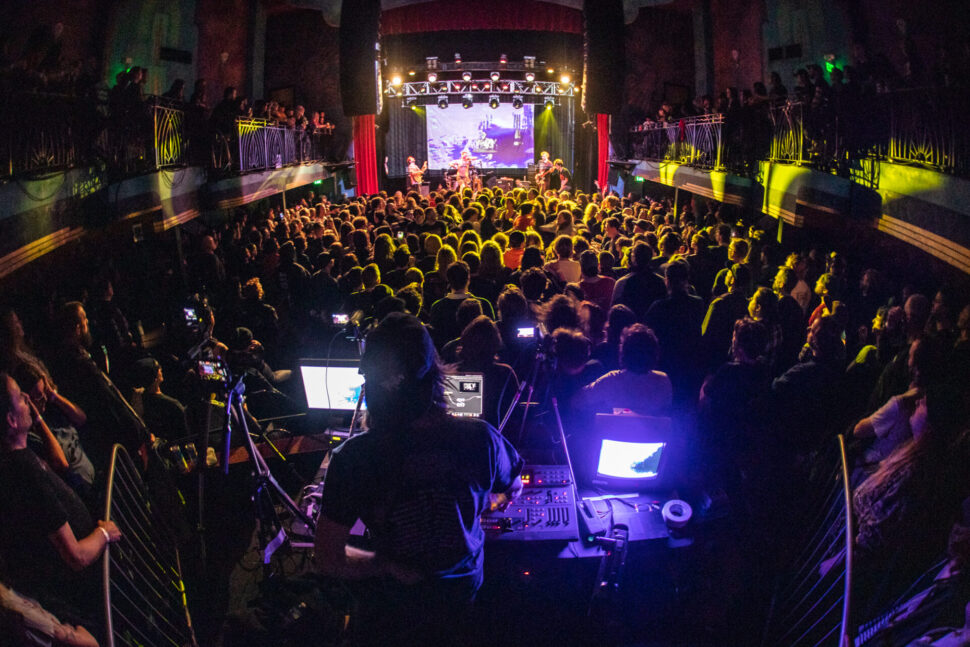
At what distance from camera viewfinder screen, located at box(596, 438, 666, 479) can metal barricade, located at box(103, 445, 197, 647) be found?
1.99 meters

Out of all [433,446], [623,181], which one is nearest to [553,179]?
[623,181]

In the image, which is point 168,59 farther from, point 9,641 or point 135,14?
point 9,641

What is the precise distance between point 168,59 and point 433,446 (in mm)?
11623

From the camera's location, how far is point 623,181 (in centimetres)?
1652

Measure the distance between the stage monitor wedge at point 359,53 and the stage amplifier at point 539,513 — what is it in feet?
22.8

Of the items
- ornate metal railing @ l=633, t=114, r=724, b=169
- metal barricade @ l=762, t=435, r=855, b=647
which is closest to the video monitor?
metal barricade @ l=762, t=435, r=855, b=647

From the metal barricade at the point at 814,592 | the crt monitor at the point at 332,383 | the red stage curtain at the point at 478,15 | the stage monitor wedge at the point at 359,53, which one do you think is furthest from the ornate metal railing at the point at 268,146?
the metal barricade at the point at 814,592

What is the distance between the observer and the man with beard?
3.26m

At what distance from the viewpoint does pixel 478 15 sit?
13.4m

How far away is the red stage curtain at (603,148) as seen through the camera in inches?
640

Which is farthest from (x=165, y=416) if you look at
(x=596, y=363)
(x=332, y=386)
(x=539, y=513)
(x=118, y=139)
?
(x=118, y=139)

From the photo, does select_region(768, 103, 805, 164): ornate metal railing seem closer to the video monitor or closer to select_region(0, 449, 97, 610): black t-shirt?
the video monitor

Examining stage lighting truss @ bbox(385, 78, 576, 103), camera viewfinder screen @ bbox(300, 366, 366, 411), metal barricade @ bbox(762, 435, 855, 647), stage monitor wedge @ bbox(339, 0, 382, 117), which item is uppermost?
stage lighting truss @ bbox(385, 78, 576, 103)

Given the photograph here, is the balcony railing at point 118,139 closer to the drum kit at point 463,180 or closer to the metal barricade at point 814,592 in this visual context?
the metal barricade at point 814,592
